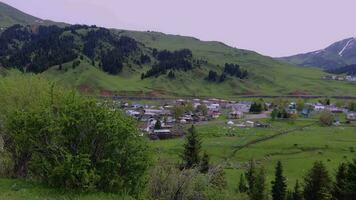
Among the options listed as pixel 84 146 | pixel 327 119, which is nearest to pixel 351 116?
pixel 327 119

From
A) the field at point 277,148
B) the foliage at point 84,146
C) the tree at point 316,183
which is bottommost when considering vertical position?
the field at point 277,148

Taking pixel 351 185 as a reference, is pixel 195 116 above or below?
below

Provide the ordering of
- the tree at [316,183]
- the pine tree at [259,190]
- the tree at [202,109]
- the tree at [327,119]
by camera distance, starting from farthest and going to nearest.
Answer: the tree at [202,109] < the tree at [327,119] < the pine tree at [259,190] < the tree at [316,183]

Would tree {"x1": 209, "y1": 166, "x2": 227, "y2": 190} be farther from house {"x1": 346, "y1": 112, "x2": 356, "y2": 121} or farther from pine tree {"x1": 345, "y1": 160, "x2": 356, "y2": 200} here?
house {"x1": 346, "y1": 112, "x2": 356, "y2": 121}

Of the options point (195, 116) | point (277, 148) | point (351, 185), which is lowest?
point (195, 116)

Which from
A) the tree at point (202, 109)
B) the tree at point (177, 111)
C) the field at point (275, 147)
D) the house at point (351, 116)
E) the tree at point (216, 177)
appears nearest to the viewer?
the tree at point (216, 177)

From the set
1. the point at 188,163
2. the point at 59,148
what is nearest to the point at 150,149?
the point at 59,148

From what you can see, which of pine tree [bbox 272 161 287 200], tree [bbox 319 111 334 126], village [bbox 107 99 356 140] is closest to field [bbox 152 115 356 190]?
tree [bbox 319 111 334 126]

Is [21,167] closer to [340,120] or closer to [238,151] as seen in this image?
[238,151]

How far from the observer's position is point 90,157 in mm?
24438

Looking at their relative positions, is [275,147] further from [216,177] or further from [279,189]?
[216,177]

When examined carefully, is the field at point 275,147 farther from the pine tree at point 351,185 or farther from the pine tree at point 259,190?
the pine tree at point 351,185

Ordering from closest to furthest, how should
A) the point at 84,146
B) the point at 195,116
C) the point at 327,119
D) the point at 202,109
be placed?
the point at 84,146
the point at 327,119
the point at 195,116
the point at 202,109

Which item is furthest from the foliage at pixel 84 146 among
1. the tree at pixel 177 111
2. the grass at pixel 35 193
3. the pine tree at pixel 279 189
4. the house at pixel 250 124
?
the tree at pixel 177 111
